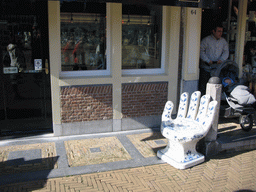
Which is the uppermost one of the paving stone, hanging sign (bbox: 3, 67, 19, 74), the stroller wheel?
hanging sign (bbox: 3, 67, 19, 74)

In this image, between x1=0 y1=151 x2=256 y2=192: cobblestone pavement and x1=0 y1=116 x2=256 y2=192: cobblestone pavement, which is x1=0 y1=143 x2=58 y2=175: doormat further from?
x1=0 y1=151 x2=256 y2=192: cobblestone pavement

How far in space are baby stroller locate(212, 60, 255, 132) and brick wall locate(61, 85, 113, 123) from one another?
2578mm

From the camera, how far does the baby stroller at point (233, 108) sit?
5.77 m

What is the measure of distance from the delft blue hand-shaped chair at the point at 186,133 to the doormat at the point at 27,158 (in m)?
1.96

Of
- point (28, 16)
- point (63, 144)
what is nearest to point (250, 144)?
point (63, 144)

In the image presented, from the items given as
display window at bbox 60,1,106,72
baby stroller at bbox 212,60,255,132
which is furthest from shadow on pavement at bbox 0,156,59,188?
baby stroller at bbox 212,60,255,132

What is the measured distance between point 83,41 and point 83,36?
0.36ft

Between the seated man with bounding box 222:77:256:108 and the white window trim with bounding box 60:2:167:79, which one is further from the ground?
the white window trim with bounding box 60:2:167:79

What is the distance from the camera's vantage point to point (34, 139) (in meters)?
5.48

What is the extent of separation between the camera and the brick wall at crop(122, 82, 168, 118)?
5.96 meters

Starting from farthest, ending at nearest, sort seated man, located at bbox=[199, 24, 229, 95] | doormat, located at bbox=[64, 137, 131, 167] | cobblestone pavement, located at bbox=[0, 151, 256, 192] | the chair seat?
seated man, located at bbox=[199, 24, 229, 95], doormat, located at bbox=[64, 137, 131, 167], the chair seat, cobblestone pavement, located at bbox=[0, 151, 256, 192]

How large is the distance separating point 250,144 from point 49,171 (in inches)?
154

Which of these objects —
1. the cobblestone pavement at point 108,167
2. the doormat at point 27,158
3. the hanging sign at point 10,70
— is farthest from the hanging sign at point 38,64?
the doormat at point 27,158

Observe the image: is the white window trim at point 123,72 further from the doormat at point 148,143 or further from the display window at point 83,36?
the doormat at point 148,143
